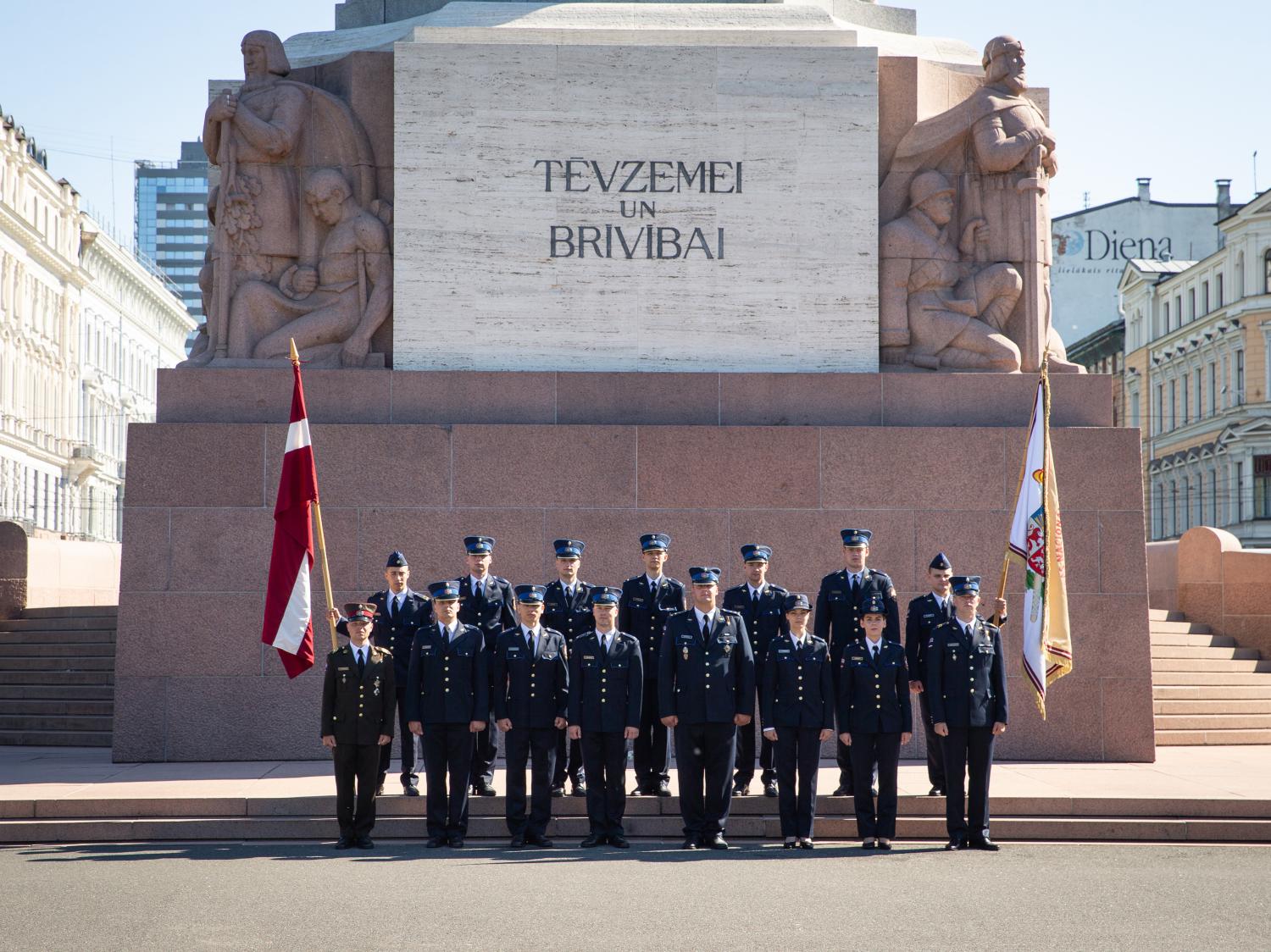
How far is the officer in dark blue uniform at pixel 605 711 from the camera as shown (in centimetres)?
1081

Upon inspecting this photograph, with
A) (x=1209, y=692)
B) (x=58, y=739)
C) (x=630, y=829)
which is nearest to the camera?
(x=630, y=829)

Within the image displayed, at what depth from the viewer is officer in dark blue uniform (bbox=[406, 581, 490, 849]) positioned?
10.9 metres

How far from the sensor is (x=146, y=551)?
13883 millimetres

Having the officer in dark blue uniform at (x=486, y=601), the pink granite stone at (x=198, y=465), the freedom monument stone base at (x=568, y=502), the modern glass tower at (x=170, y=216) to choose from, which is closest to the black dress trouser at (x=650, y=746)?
the officer in dark blue uniform at (x=486, y=601)

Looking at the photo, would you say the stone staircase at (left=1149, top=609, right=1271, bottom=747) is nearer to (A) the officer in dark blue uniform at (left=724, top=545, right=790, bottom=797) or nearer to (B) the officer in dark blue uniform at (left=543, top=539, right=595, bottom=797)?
(A) the officer in dark blue uniform at (left=724, top=545, right=790, bottom=797)

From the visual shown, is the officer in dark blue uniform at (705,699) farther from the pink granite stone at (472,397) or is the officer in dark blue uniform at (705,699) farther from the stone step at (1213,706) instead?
the stone step at (1213,706)

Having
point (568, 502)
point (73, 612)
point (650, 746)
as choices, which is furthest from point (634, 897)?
point (73, 612)

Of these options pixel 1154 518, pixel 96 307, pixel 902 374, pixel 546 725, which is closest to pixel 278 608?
pixel 546 725

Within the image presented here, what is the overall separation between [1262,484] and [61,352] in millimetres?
48302

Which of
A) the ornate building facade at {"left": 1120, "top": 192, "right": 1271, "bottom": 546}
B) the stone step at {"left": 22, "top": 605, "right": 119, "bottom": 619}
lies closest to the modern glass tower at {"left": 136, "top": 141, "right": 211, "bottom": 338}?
the ornate building facade at {"left": 1120, "top": 192, "right": 1271, "bottom": 546}

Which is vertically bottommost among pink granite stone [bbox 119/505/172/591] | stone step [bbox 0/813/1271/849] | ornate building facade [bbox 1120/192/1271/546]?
stone step [bbox 0/813/1271/849]

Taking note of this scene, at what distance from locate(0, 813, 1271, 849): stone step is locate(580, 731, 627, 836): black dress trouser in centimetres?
27

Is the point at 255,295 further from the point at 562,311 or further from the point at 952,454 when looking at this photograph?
the point at 952,454

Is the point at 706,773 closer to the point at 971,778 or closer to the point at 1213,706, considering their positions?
Answer: the point at 971,778
